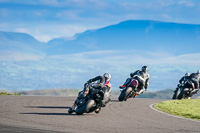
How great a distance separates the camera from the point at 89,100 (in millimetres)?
15383

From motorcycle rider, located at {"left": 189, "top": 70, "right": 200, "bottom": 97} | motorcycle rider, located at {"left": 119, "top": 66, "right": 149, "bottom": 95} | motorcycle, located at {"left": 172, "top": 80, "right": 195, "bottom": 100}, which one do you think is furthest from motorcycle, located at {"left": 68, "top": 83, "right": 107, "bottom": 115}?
motorcycle rider, located at {"left": 189, "top": 70, "right": 200, "bottom": 97}

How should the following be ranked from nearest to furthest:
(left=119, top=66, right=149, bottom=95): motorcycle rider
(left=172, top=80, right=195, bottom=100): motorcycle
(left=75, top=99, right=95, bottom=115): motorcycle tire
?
(left=75, top=99, right=95, bottom=115): motorcycle tire < (left=119, top=66, right=149, bottom=95): motorcycle rider < (left=172, top=80, right=195, bottom=100): motorcycle

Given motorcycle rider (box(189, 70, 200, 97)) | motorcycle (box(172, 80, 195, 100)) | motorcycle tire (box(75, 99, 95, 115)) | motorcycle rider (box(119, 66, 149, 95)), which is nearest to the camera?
motorcycle tire (box(75, 99, 95, 115))

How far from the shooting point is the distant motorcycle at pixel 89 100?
50.1ft

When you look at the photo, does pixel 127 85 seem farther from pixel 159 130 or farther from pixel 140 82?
pixel 159 130

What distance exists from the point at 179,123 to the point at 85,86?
3977mm

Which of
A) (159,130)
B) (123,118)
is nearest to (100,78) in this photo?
(123,118)

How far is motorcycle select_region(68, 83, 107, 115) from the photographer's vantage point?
1527 centimetres

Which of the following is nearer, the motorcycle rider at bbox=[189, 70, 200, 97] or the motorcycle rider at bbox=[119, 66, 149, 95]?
the motorcycle rider at bbox=[119, 66, 149, 95]

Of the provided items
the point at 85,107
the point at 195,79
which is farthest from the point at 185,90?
the point at 85,107

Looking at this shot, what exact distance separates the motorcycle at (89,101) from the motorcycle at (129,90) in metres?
9.23

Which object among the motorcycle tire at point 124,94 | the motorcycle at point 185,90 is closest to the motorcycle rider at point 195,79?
the motorcycle at point 185,90

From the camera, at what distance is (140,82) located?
26234 mm

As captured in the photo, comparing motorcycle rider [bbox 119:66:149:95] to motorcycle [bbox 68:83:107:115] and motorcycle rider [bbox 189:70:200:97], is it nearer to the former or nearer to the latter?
motorcycle rider [bbox 189:70:200:97]
